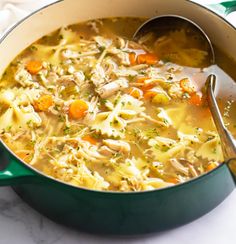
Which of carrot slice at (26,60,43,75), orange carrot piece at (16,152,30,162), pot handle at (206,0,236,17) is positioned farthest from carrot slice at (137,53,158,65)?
orange carrot piece at (16,152,30,162)

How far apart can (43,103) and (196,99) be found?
880mm

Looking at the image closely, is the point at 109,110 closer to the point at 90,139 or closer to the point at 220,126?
the point at 90,139

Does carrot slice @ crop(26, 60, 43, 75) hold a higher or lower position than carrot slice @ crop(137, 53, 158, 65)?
lower

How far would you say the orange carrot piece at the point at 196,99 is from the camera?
3.28 metres

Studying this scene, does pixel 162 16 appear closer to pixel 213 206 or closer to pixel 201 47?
pixel 201 47

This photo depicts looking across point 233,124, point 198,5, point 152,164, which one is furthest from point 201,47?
point 152,164

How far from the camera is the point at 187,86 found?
11.0ft

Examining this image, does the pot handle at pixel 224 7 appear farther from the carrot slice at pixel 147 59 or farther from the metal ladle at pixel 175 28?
the carrot slice at pixel 147 59

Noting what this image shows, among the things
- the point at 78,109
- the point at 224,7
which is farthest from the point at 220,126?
the point at 224,7

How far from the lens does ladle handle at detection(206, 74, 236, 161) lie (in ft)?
8.86

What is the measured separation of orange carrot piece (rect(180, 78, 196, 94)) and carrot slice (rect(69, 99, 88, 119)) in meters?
0.59

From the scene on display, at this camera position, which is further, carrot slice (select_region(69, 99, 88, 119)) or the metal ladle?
the metal ladle

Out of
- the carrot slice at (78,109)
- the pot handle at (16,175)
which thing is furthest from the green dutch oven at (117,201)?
the carrot slice at (78,109)

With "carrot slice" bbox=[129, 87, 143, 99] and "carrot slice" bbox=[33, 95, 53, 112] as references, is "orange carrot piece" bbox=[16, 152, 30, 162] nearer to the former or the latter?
"carrot slice" bbox=[33, 95, 53, 112]
